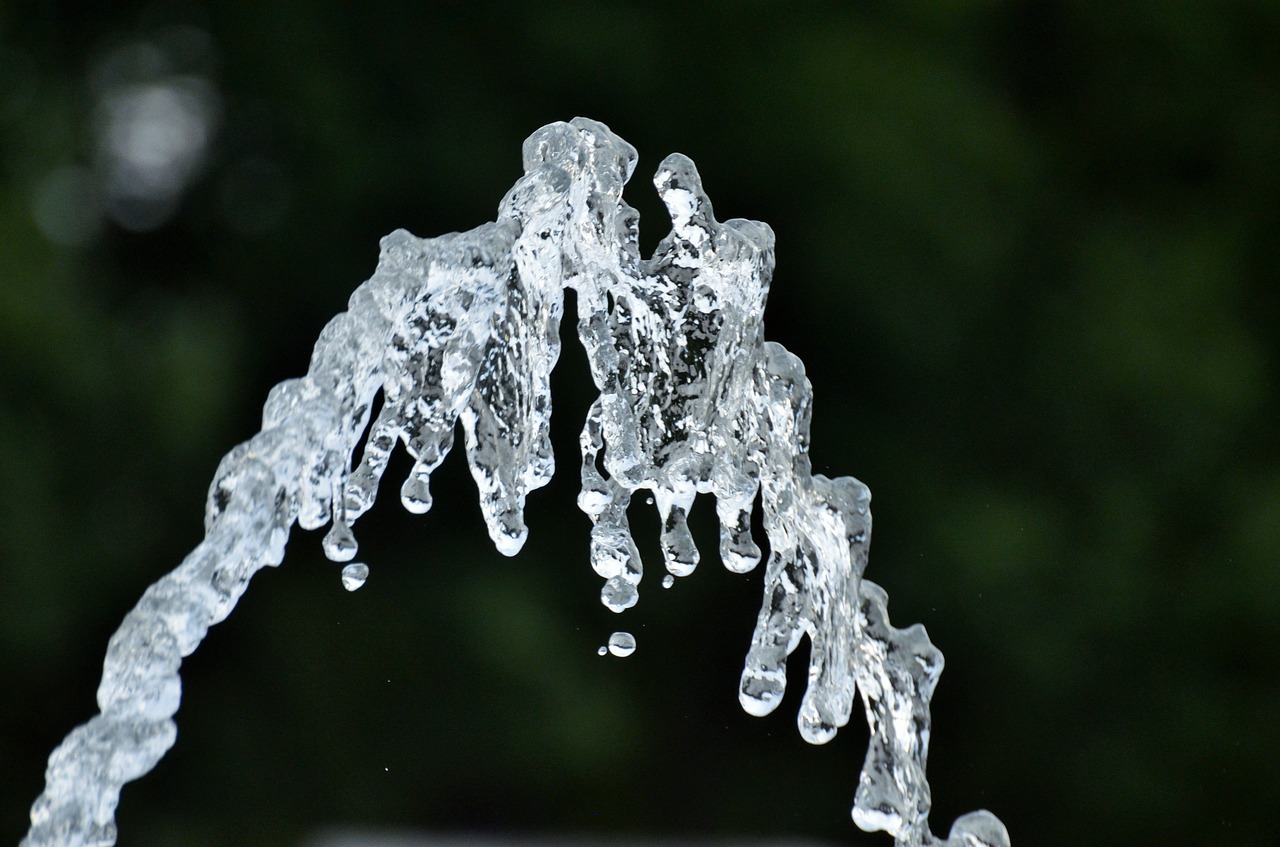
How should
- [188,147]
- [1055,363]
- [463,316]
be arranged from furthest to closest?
1. [188,147]
2. [1055,363]
3. [463,316]

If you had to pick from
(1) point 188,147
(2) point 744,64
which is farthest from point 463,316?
(1) point 188,147

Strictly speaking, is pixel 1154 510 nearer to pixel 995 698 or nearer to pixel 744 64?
pixel 995 698

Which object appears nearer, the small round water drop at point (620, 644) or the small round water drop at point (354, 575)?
the small round water drop at point (354, 575)

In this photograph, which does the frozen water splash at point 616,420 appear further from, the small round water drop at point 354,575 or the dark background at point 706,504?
the dark background at point 706,504

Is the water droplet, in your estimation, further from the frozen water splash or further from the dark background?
the dark background

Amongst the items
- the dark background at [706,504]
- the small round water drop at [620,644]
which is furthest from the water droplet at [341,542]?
the dark background at [706,504]

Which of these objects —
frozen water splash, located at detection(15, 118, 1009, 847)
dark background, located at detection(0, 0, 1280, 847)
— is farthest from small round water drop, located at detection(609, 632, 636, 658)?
dark background, located at detection(0, 0, 1280, 847)

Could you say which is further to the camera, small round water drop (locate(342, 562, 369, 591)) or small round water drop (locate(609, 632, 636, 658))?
small round water drop (locate(609, 632, 636, 658))
